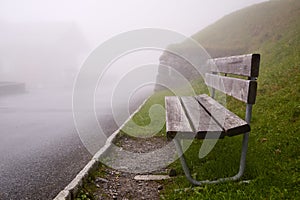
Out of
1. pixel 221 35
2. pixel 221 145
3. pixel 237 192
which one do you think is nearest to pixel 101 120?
pixel 221 145

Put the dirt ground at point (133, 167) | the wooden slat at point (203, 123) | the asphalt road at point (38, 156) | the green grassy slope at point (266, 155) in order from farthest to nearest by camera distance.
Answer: the asphalt road at point (38, 156), the dirt ground at point (133, 167), the green grassy slope at point (266, 155), the wooden slat at point (203, 123)

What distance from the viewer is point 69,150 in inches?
215

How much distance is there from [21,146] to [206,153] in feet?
13.1

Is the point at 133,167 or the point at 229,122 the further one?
the point at 133,167

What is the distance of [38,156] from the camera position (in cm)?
507

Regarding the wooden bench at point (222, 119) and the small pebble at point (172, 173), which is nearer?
the wooden bench at point (222, 119)

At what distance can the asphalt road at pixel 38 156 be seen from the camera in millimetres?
3639

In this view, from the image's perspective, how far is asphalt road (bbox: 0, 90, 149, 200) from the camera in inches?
143

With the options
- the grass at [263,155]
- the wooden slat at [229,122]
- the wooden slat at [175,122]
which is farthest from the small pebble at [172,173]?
the wooden slat at [229,122]

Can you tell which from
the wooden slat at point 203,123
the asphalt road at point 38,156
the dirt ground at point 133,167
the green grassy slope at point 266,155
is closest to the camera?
the wooden slat at point 203,123

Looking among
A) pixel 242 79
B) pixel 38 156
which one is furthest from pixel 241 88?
pixel 38 156

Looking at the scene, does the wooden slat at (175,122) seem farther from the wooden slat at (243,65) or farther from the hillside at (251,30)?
the hillside at (251,30)

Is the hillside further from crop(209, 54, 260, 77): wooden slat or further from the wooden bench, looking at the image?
the wooden bench

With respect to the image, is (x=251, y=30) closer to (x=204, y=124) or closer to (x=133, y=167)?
(x=133, y=167)
